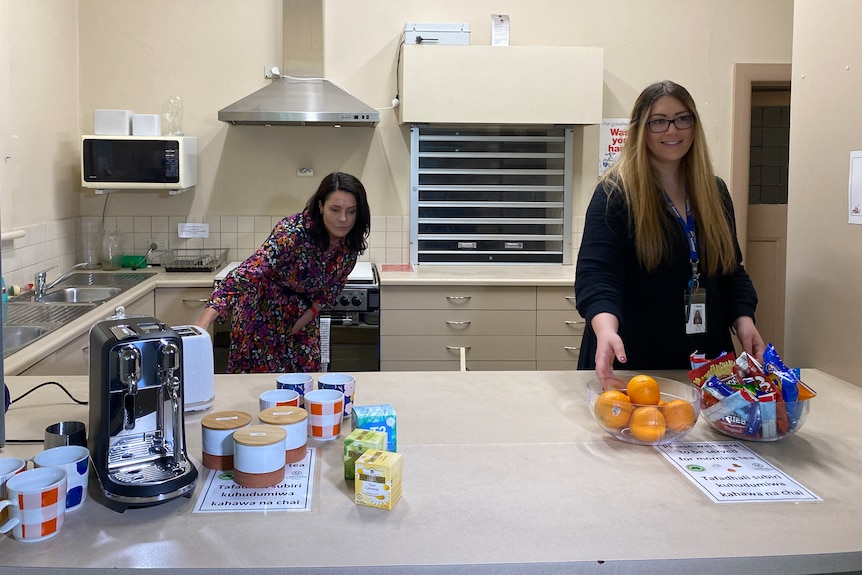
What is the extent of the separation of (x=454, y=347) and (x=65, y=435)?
9.06 feet

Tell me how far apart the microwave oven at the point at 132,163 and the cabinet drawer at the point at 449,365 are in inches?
56.8

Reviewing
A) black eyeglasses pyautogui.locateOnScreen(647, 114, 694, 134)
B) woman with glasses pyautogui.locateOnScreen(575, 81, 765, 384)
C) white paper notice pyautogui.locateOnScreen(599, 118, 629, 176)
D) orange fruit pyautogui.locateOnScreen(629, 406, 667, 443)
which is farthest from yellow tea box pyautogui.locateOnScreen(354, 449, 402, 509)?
white paper notice pyautogui.locateOnScreen(599, 118, 629, 176)

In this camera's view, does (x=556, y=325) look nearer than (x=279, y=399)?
No

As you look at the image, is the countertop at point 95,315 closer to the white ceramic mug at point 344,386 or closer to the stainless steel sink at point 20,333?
the stainless steel sink at point 20,333

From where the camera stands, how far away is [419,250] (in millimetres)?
4555

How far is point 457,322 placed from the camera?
13.1 ft

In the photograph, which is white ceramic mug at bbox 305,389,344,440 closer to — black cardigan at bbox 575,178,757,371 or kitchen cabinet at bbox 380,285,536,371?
black cardigan at bbox 575,178,757,371

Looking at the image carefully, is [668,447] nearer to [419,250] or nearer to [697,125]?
[697,125]

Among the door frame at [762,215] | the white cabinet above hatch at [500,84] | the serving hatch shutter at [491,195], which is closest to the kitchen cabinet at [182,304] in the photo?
the serving hatch shutter at [491,195]

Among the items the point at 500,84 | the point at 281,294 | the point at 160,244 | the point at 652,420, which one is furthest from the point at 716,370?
the point at 160,244

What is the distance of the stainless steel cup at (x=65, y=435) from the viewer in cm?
133

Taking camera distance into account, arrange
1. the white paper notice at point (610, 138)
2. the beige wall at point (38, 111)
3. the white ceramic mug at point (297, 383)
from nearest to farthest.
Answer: the white ceramic mug at point (297, 383)
the beige wall at point (38, 111)
the white paper notice at point (610, 138)

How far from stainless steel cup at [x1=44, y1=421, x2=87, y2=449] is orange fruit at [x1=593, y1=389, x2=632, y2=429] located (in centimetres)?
95

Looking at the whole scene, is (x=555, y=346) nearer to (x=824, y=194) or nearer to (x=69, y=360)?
(x=824, y=194)
